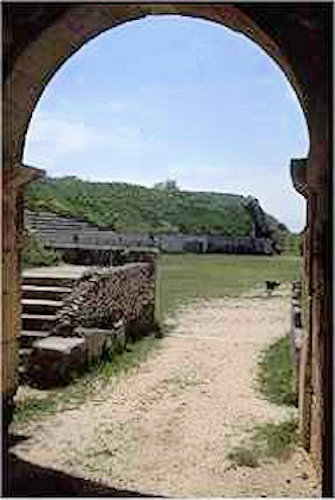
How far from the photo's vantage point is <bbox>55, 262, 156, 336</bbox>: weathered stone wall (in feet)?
34.7

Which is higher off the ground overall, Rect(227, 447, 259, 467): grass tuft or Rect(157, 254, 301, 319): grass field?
Rect(157, 254, 301, 319): grass field

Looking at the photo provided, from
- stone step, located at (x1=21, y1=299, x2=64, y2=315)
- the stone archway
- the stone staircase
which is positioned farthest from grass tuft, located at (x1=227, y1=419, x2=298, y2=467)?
stone step, located at (x1=21, y1=299, x2=64, y2=315)

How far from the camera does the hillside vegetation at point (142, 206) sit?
3956cm

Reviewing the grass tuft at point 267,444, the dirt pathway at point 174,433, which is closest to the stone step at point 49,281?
the dirt pathway at point 174,433

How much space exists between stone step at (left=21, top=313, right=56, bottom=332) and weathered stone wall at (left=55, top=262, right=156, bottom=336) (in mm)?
117

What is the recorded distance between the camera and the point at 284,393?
8930 mm

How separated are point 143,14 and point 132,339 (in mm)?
7348

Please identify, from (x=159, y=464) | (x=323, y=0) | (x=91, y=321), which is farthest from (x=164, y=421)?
(x=323, y=0)

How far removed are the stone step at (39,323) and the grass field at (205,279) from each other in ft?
19.2

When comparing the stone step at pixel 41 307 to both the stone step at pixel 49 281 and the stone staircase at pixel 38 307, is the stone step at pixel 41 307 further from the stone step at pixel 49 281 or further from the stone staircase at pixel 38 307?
the stone step at pixel 49 281

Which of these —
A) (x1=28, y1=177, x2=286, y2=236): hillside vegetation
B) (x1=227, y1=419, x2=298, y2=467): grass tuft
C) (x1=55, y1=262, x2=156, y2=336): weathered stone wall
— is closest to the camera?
(x1=227, y1=419, x2=298, y2=467): grass tuft

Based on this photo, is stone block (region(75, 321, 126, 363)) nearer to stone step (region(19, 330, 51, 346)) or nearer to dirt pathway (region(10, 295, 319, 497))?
stone step (region(19, 330, 51, 346))

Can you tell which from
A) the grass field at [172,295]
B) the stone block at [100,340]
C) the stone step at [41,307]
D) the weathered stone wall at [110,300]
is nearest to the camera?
the grass field at [172,295]

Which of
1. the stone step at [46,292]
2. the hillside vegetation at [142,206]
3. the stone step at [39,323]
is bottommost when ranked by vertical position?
the stone step at [39,323]
